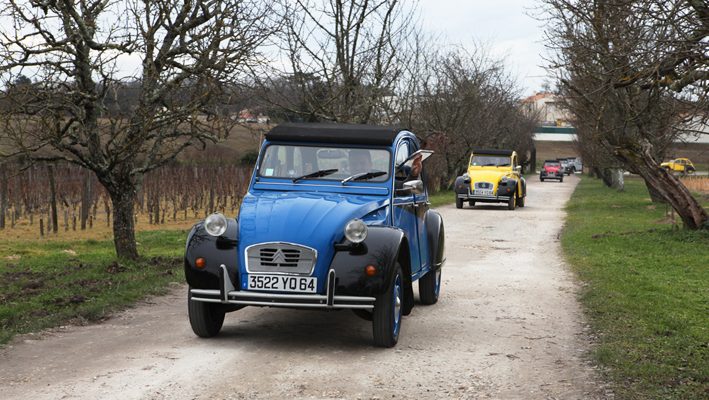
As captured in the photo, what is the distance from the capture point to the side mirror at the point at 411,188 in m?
9.07

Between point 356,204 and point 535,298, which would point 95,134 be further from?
point 535,298

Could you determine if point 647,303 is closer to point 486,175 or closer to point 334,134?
point 334,134

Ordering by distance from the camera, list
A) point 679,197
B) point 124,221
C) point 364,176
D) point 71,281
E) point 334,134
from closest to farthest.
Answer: point 364,176 → point 334,134 → point 71,281 → point 124,221 → point 679,197

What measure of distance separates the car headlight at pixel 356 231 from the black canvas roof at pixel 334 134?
1865 mm

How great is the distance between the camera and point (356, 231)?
24.6 feet

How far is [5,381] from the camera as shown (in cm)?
625

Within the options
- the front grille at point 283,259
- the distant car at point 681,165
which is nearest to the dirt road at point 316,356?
the front grille at point 283,259

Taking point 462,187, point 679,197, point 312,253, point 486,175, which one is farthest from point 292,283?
point 486,175

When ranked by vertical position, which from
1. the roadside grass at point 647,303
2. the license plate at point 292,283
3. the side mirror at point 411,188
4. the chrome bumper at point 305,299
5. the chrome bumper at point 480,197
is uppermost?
the side mirror at point 411,188

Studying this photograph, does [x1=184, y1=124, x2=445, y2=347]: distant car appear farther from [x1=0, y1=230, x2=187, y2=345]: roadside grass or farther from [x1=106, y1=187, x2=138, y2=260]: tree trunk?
[x1=106, y1=187, x2=138, y2=260]: tree trunk

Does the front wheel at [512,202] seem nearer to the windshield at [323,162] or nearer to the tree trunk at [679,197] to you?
the tree trunk at [679,197]

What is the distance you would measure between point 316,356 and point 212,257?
1247mm

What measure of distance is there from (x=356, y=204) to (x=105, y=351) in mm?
2593

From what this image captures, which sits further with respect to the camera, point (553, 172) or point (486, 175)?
point (553, 172)
